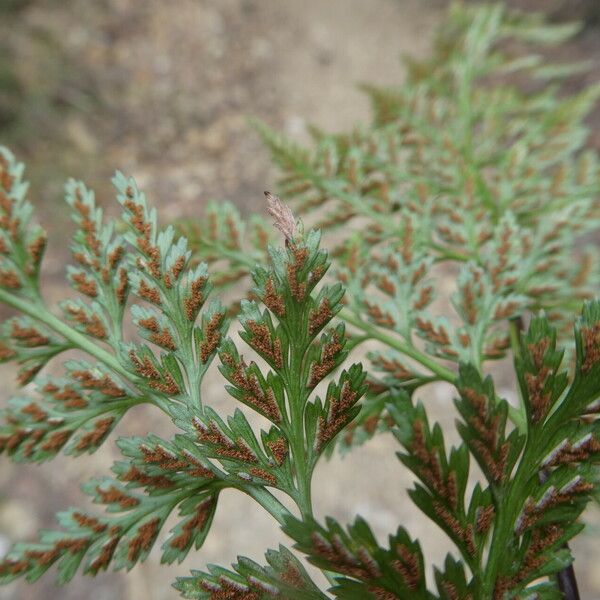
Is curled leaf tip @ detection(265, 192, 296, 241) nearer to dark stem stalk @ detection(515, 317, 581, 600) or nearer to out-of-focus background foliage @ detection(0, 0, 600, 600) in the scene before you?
dark stem stalk @ detection(515, 317, 581, 600)

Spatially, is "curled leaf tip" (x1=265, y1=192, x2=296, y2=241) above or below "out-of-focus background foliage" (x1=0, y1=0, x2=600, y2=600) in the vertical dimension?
below

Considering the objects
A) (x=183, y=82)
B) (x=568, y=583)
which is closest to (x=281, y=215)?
(x=568, y=583)

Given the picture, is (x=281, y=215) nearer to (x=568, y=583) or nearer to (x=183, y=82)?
(x=568, y=583)

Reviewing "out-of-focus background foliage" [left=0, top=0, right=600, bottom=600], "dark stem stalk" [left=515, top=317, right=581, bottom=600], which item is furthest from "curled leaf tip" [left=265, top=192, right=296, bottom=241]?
"out-of-focus background foliage" [left=0, top=0, right=600, bottom=600]

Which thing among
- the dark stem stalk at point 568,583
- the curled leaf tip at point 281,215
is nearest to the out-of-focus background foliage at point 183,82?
the dark stem stalk at point 568,583

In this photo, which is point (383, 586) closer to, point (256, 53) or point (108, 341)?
point (108, 341)

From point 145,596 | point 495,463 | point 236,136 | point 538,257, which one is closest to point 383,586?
point 495,463

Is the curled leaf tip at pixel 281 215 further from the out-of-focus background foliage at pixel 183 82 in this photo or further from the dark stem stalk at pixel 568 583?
the out-of-focus background foliage at pixel 183 82
